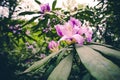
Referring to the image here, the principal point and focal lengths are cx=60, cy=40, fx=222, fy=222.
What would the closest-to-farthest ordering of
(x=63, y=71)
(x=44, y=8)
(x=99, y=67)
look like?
(x=99, y=67) → (x=63, y=71) → (x=44, y=8)

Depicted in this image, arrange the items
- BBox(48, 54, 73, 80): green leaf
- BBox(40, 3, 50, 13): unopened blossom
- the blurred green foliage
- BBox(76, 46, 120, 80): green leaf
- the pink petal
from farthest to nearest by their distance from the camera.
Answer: the blurred green foliage < BBox(40, 3, 50, 13): unopened blossom < the pink petal < BBox(48, 54, 73, 80): green leaf < BBox(76, 46, 120, 80): green leaf

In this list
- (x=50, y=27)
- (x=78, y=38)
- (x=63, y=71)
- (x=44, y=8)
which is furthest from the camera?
(x=50, y=27)

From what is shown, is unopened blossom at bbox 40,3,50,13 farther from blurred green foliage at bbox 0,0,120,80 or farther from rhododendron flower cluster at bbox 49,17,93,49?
rhododendron flower cluster at bbox 49,17,93,49

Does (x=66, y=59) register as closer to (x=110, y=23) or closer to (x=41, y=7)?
(x=41, y=7)

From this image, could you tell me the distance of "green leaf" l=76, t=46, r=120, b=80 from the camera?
66 centimetres

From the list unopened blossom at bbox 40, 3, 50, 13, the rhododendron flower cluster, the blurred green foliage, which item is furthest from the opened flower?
unopened blossom at bbox 40, 3, 50, 13

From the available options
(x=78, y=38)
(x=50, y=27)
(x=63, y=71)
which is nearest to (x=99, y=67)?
(x=63, y=71)

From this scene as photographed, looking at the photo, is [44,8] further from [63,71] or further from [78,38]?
[63,71]

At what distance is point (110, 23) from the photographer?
2566 mm

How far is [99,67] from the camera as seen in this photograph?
71cm

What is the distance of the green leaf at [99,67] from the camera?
2.17 feet

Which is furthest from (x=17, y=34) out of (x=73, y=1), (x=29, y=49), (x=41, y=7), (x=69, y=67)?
(x=29, y=49)

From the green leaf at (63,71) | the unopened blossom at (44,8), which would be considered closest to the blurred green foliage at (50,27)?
the unopened blossom at (44,8)

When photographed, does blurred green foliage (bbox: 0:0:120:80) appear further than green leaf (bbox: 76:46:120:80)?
Yes
